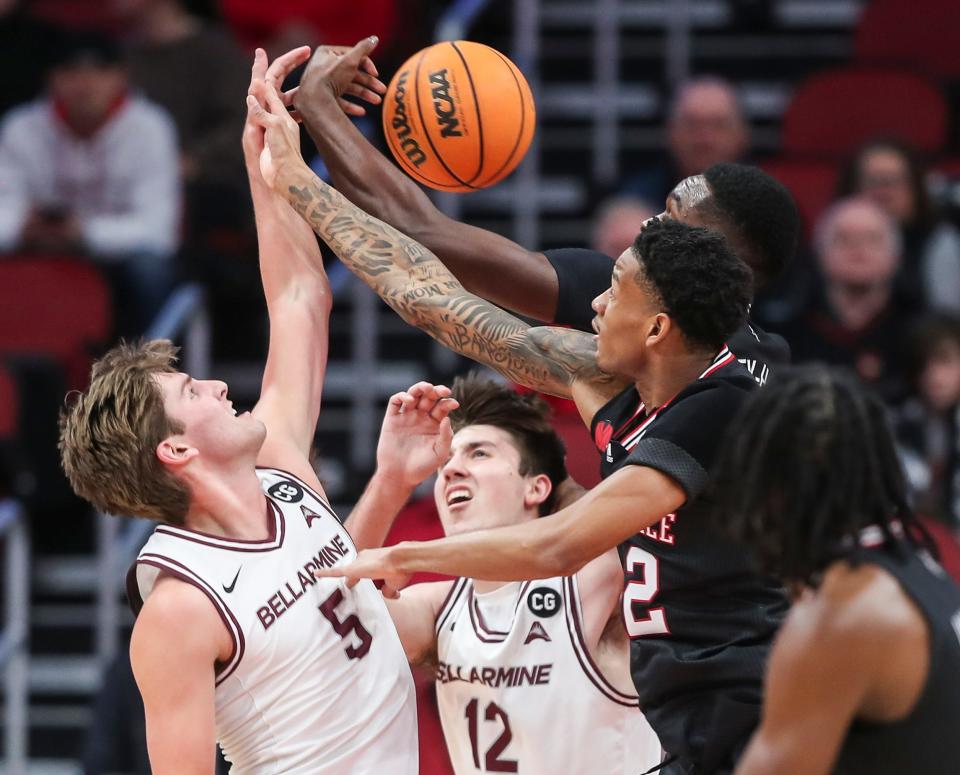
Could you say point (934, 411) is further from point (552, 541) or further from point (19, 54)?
point (19, 54)

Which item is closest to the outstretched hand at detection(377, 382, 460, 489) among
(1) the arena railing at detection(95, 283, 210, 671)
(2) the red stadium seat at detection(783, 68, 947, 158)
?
(1) the arena railing at detection(95, 283, 210, 671)

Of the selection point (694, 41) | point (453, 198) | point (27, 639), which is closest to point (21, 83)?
point (453, 198)

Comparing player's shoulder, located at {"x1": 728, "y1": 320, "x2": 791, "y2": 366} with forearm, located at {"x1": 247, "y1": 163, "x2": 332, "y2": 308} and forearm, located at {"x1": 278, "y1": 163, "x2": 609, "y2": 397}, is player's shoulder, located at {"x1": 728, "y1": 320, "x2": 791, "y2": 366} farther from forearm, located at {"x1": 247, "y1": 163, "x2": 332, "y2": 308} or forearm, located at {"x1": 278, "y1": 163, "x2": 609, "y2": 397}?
forearm, located at {"x1": 247, "y1": 163, "x2": 332, "y2": 308}

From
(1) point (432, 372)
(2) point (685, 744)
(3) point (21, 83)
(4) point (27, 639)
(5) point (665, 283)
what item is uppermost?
(3) point (21, 83)

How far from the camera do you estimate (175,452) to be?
3.68 meters

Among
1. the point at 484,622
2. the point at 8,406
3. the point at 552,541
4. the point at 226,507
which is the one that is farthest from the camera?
the point at 8,406

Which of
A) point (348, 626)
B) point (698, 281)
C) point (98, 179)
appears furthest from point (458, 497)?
point (98, 179)

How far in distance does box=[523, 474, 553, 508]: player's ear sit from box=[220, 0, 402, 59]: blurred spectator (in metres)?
3.91

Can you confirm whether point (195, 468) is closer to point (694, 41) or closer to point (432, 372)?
point (432, 372)

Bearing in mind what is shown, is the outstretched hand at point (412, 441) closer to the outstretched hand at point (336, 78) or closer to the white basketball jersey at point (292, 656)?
the white basketball jersey at point (292, 656)

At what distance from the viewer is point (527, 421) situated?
4.52 meters

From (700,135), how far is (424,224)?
351 centimetres

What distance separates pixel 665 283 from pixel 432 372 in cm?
413

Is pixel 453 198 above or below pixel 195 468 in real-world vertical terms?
above
